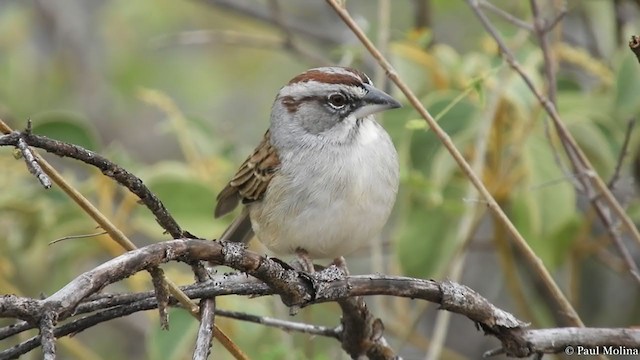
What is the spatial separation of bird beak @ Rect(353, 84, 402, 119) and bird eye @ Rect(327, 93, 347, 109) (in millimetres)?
48

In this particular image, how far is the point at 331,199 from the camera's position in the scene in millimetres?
2668

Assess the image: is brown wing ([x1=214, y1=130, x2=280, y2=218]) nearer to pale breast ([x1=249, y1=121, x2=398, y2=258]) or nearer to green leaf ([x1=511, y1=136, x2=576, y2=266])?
pale breast ([x1=249, y1=121, x2=398, y2=258])

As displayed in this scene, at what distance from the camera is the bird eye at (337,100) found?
2.84 metres

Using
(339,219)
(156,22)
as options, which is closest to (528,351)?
(339,219)

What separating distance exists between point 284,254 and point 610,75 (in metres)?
1.34

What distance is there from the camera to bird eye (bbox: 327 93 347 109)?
2836 mm

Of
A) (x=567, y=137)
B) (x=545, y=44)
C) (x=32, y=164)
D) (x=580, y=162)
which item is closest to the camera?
(x=32, y=164)

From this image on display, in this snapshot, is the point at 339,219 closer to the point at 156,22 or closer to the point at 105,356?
the point at 105,356

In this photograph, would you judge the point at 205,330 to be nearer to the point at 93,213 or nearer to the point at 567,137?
the point at 93,213

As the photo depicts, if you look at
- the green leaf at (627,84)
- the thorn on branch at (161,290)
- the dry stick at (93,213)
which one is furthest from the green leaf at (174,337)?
the green leaf at (627,84)

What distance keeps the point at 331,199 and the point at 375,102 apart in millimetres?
290

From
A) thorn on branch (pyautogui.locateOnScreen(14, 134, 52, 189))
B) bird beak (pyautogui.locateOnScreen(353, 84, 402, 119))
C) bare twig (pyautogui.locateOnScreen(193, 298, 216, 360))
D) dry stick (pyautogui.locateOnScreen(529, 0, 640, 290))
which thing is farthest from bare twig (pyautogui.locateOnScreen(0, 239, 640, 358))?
bird beak (pyautogui.locateOnScreen(353, 84, 402, 119))

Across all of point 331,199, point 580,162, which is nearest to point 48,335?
point 331,199

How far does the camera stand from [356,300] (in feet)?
7.55
